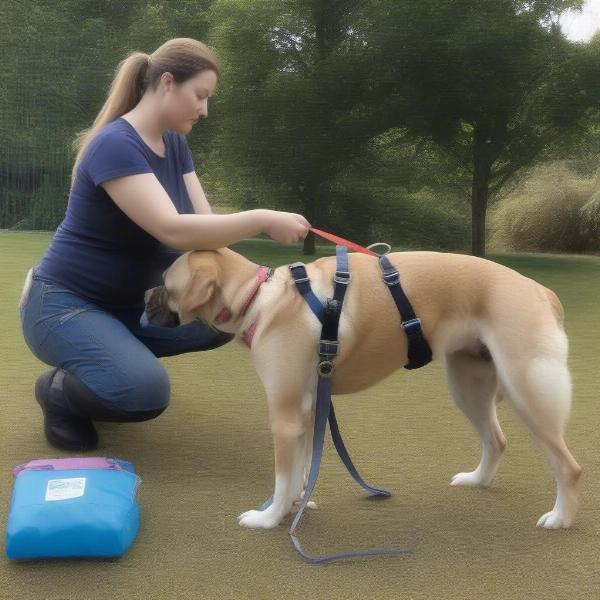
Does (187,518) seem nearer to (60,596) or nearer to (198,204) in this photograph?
(60,596)

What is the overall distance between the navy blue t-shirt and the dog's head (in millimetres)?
519

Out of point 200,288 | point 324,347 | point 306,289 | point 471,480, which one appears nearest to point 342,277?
point 306,289

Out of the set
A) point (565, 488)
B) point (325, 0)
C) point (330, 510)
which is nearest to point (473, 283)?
point (565, 488)

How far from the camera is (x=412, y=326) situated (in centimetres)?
227

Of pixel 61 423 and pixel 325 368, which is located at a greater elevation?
pixel 325 368

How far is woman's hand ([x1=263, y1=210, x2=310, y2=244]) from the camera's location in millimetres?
2307

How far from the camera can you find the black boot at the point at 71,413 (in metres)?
2.80

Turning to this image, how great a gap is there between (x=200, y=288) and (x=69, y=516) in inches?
28.2

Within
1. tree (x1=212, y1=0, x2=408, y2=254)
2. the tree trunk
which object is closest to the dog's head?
tree (x1=212, y1=0, x2=408, y2=254)

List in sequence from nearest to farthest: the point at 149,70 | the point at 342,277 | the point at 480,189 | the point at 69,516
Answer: the point at 69,516 < the point at 342,277 < the point at 149,70 < the point at 480,189

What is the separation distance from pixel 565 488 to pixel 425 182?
9.19 m

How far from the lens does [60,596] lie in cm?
188

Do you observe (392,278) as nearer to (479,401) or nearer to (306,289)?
(306,289)

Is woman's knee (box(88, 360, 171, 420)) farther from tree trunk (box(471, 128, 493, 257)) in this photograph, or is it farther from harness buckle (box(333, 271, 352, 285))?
tree trunk (box(471, 128, 493, 257))
